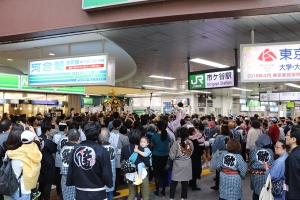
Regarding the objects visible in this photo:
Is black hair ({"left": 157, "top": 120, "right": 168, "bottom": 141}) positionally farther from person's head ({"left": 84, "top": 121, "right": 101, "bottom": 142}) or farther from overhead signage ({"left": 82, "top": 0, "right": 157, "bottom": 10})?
overhead signage ({"left": 82, "top": 0, "right": 157, "bottom": 10})

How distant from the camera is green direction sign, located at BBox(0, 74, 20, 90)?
35.3 feet

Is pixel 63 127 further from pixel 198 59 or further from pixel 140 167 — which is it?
pixel 198 59

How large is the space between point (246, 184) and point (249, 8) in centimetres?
470

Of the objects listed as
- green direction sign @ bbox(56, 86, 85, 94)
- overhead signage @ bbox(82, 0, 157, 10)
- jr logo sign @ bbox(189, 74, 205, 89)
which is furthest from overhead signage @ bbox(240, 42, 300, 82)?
green direction sign @ bbox(56, 86, 85, 94)

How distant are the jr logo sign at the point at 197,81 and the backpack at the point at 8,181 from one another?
5.04 metres

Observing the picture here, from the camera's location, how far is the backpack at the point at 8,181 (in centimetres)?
332

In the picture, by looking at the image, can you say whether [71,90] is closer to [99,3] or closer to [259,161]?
[99,3]

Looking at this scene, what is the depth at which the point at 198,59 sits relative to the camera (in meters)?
8.55

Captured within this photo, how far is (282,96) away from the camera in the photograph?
41.0 feet

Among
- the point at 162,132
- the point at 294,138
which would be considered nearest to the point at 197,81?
the point at 162,132

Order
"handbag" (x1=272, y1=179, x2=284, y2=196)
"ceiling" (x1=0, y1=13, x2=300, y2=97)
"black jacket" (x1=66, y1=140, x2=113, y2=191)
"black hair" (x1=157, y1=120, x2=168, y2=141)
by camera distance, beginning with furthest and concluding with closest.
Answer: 1. "black hair" (x1=157, y1=120, x2=168, y2=141)
2. "ceiling" (x1=0, y1=13, x2=300, y2=97)
3. "handbag" (x1=272, y1=179, x2=284, y2=196)
4. "black jacket" (x1=66, y1=140, x2=113, y2=191)

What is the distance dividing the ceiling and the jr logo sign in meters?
0.80

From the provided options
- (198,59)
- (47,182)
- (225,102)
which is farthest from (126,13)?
(225,102)

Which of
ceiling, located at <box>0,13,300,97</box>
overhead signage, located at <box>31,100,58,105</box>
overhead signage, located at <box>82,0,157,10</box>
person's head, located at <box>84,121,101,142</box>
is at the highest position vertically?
overhead signage, located at <box>82,0,157,10</box>
